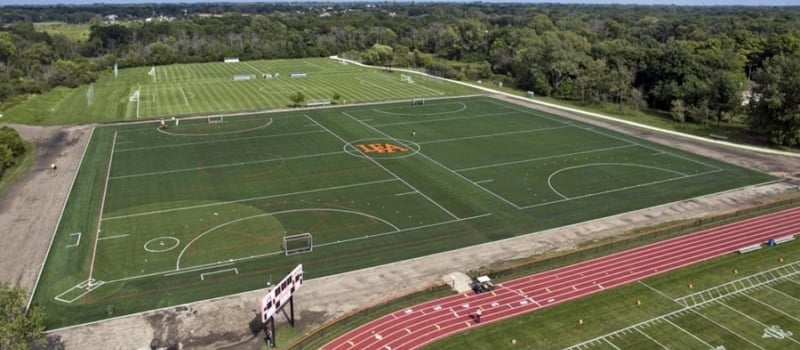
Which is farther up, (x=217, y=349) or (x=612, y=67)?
(x=612, y=67)

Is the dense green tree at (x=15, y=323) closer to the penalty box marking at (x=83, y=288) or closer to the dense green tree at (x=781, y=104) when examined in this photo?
the penalty box marking at (x=83, y=288)

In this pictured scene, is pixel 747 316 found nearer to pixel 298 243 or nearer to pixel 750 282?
pixel 750 282

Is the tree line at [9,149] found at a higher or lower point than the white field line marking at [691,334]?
lower

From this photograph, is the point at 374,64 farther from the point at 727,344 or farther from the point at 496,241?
the point at 727,344

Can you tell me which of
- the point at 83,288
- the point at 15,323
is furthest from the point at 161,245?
the point at 15,323

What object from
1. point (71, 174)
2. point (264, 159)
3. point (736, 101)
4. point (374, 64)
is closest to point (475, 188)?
point (264, 159)

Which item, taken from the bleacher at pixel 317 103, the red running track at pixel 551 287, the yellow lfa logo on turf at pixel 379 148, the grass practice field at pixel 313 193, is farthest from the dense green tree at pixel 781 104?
the bleacher at pixel 317 103
